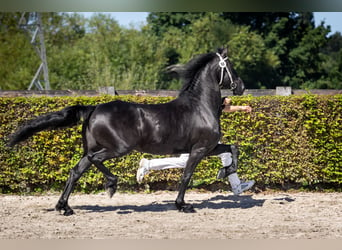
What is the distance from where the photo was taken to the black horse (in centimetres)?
625

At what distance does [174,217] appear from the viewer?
6289 millimetres

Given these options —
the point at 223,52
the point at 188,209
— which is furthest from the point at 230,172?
the point at 223,52

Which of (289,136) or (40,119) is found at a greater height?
(40,119)

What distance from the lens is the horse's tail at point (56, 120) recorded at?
6.35m

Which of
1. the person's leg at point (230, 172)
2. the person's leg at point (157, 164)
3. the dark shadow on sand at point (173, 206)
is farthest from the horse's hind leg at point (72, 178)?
the person's leg at point (230, 172)

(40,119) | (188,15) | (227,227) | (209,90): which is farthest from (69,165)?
(188,15)

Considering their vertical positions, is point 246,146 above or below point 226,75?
below

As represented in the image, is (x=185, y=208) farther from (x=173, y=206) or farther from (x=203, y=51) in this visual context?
(x=203, y=51)

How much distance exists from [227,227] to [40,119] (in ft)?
9.22

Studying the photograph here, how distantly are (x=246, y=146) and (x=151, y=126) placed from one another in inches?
98.5

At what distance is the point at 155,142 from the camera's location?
253 inches

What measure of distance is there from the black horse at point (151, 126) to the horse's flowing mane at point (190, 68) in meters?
0.09

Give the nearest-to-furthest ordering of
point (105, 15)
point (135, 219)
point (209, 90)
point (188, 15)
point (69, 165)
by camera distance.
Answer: point (135, 219) < point (209, 90) < point (69, 165) < point (188, 15) < point (105, 15)

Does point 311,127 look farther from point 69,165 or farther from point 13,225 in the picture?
point 13,225
